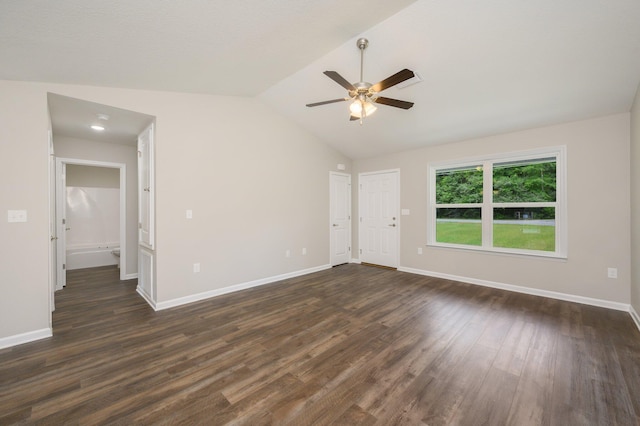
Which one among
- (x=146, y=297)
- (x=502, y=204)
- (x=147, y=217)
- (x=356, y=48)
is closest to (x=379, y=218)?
(x=502, y=204)

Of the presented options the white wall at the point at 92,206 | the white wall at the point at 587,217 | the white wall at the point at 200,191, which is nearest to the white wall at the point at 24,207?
the white wall at the point at 200,191

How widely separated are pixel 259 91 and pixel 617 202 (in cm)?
494

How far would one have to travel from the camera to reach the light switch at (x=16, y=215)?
2.42 meters

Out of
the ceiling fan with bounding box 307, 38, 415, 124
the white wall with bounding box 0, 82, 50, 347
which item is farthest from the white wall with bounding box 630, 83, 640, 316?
the white wall with bounding box 0, 82, 50, 347

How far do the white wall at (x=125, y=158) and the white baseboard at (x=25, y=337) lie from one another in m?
2.29

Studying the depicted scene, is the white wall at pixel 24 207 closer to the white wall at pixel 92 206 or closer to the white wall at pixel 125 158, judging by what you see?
the white wall at pixel 125 158

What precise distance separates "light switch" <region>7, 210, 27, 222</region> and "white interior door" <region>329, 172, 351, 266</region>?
173 inches

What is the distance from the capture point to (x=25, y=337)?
2.47m

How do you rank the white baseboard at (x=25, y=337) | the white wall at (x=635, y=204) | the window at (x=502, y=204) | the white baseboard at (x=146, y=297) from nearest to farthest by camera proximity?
the white baseboard at (x=25, y=337)
the white wall at (x=635, y=204)
the white baseboard at (x=146, y=297)
the window at (x=502, y=204)

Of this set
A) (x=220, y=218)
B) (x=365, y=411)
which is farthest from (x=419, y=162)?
(x=365, y=411)

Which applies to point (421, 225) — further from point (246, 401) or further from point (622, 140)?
point (246, 401)

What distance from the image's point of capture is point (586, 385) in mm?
1845

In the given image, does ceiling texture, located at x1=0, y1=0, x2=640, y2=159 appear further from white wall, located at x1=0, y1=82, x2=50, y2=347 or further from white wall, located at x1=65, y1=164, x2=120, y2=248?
white wall, located at x1=65, y1=164, x2=120, y2=248

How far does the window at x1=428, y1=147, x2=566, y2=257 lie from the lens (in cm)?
373
